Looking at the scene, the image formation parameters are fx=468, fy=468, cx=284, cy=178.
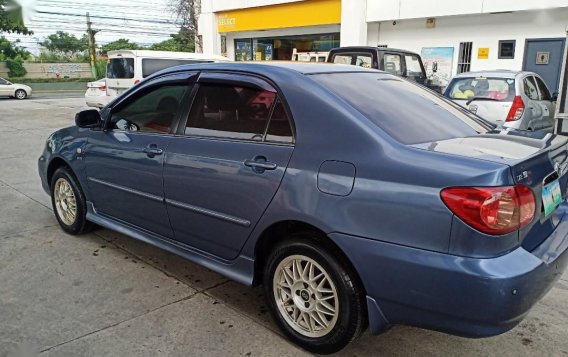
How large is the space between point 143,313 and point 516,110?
6.62 m

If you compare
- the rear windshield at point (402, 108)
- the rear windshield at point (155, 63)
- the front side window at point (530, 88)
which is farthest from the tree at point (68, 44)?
the rear windshield at point (402, 108)

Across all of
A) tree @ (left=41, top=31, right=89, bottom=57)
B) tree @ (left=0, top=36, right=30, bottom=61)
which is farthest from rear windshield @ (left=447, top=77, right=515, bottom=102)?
tree @ (left=41, top=31, right=89, bottom=57)

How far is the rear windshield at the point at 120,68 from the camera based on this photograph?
12445 millimetres

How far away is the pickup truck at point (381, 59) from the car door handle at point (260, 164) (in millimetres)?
7519

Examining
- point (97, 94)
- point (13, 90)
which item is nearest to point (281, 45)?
point (97, 94)

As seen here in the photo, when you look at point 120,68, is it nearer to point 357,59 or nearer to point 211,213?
point 357,59

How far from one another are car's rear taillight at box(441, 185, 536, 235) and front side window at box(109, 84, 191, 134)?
6.65ft

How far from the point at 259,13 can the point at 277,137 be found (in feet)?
56.7

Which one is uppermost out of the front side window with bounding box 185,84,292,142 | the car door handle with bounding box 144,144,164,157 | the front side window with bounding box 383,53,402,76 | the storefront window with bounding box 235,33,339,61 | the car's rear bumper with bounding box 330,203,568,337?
the storefront window with bounding box 235,33,339,61

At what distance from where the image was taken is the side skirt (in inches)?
115

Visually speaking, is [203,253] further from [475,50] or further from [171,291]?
[475,50]

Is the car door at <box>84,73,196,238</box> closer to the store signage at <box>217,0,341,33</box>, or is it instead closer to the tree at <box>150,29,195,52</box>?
the store signage at <box>217,0,341,33</box>

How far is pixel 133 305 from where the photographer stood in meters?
3.16

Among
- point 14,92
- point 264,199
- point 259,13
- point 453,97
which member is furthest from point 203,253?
point 14,92
